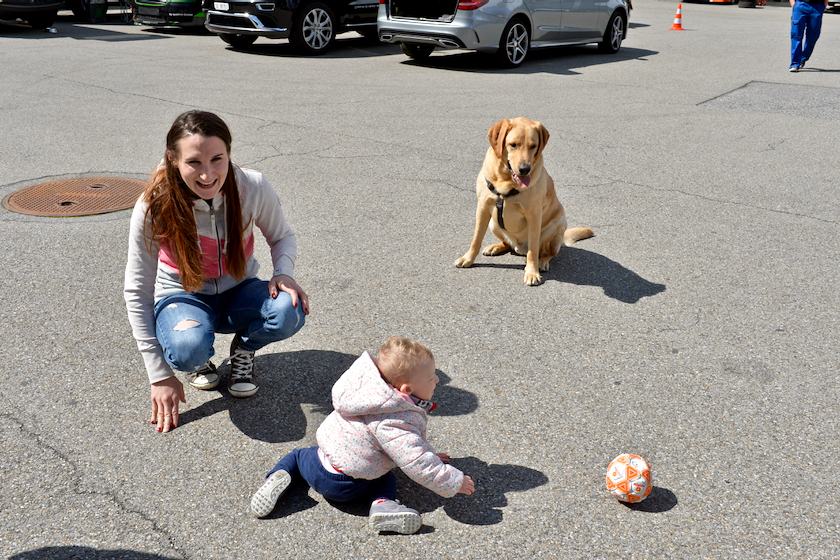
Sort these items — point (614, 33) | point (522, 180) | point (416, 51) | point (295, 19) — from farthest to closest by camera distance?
point (614, 33) → point (416, 51) → point (295, 19) → point (522, 180)

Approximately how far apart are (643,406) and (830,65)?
1257 centimetres

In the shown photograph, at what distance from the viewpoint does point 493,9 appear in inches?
450

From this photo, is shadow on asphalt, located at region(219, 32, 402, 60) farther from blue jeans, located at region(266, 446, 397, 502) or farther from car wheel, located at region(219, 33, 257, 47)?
blue jeans, located at region(266, 446, 397, 502)

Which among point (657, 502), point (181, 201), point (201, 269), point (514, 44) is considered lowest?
point (657, 502)

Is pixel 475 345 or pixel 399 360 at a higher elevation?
pixel 399 360

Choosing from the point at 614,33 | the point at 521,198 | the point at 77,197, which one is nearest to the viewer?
the point at 521,198

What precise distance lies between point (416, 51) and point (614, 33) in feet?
12.6

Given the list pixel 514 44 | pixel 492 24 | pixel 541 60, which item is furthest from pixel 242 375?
pixel 541 60

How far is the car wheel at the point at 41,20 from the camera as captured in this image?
15562 millimetres

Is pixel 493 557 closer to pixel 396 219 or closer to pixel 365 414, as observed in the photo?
pixel 365 414

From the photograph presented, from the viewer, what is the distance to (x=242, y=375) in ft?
10.9

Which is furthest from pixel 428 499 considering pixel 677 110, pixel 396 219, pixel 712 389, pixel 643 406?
pixel 677 110

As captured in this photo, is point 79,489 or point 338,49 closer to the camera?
point 79,489

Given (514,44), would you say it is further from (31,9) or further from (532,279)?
(31,9)
